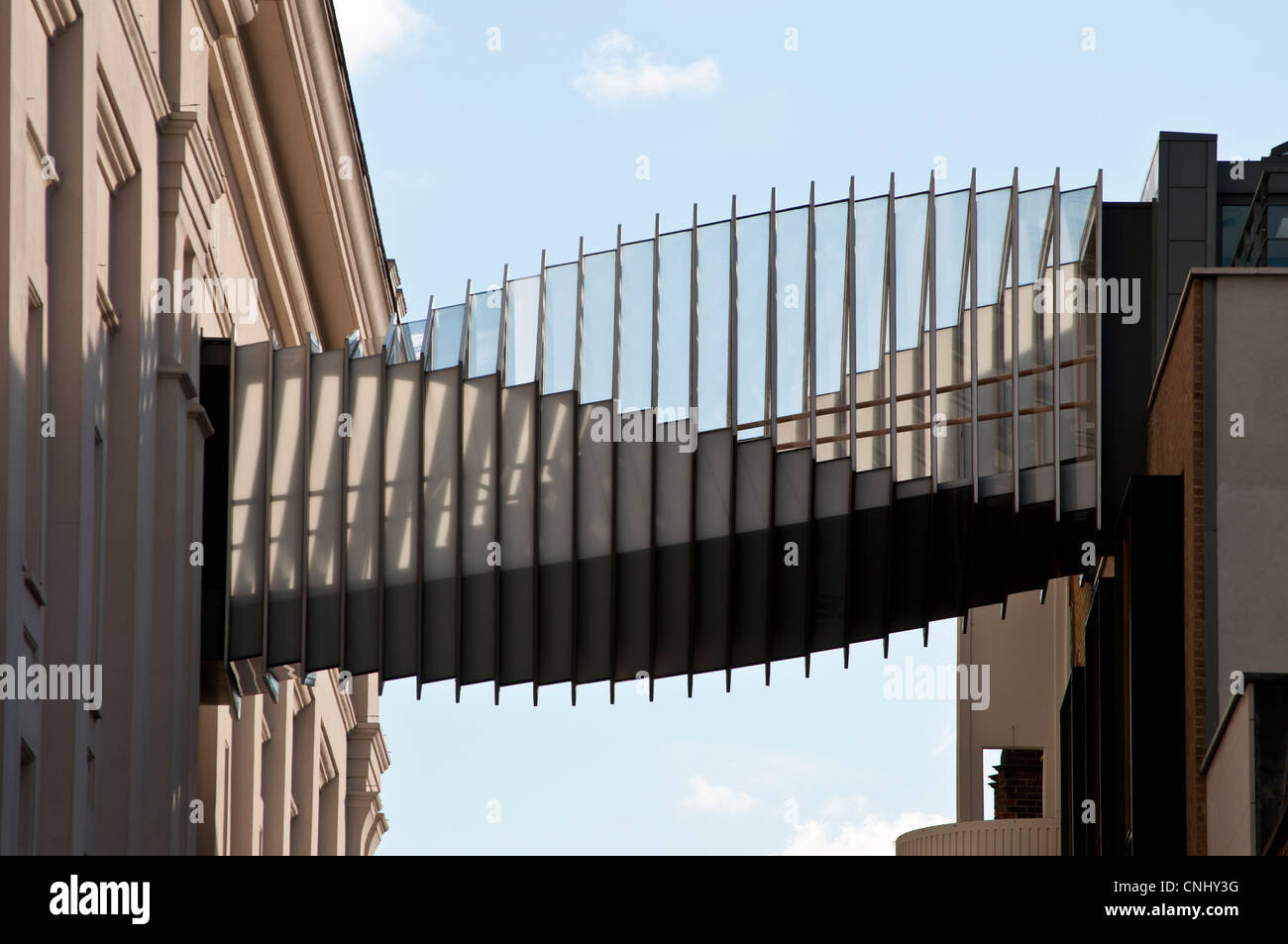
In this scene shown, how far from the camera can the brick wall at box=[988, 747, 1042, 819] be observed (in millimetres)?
39188

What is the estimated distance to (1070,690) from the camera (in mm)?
27281

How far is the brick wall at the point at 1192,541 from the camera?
752 inches

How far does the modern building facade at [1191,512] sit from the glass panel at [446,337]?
625 cm

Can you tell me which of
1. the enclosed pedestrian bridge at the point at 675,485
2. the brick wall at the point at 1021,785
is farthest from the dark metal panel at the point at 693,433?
the brick wall at the point at 1021,785

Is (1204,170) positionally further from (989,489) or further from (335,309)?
(335,309)

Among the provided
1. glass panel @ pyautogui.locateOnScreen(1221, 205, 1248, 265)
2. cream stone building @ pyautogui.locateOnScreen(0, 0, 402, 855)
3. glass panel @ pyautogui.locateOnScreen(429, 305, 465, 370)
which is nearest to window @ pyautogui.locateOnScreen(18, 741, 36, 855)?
cream stone building @ pyautogui.locateOnScreen(0, 0, 402, 855)

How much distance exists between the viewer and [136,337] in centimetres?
1925

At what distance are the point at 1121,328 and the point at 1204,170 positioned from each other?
5.85 ft

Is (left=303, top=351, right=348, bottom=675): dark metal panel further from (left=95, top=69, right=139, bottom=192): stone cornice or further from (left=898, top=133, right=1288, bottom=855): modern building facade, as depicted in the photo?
(left=898, top=133, right=1288, bottom=855): modern building facade

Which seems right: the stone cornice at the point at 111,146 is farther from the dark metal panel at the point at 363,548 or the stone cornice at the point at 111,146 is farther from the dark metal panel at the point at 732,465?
the dark metal panel at the point at 732,465

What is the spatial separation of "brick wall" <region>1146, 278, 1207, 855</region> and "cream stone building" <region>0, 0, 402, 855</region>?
810cm
